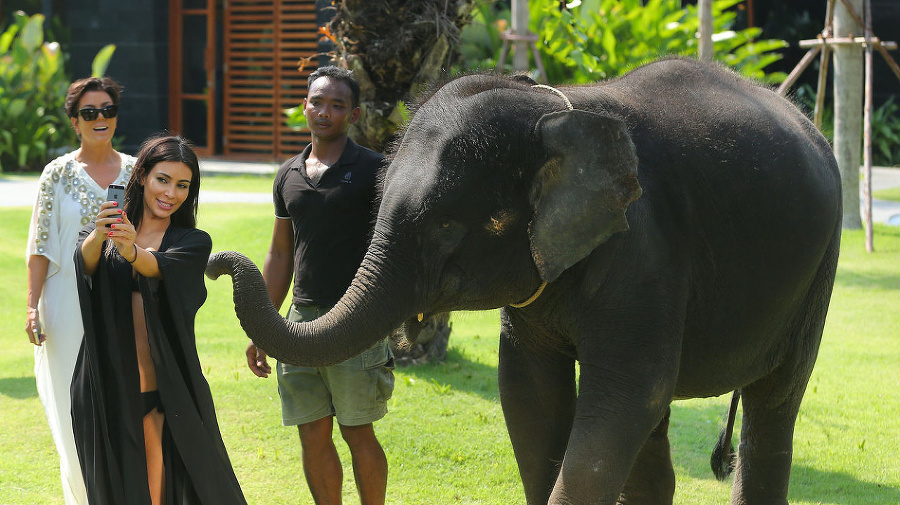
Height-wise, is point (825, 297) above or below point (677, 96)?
below

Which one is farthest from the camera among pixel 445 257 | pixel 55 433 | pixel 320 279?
pixel 55 433

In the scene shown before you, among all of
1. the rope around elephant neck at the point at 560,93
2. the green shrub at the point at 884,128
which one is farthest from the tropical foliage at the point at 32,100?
the rope around elephant neck at the point at 560,93

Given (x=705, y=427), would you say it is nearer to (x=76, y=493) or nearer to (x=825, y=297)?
(x=825, y=297)

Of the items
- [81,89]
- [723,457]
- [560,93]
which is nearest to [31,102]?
[81,89]

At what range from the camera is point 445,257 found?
3291 mm

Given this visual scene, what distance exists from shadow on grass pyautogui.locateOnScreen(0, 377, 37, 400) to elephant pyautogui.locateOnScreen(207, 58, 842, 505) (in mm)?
4297

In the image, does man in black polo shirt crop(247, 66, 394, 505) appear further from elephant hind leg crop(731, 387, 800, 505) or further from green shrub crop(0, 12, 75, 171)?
green shrub crop(0, 12, 75, 171)

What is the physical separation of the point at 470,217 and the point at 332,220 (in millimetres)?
1183

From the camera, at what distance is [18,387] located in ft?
24.0

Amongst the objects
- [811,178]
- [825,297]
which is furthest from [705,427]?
[811,178]

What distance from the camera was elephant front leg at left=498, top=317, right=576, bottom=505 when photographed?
4.01 meters

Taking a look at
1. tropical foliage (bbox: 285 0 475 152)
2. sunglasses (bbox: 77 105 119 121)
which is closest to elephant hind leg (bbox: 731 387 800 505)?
sunglasses (bbox: 77 105 119 121)

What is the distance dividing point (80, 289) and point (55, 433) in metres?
1.18

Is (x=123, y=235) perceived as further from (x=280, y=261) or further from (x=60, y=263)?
(x=60, y=263)
